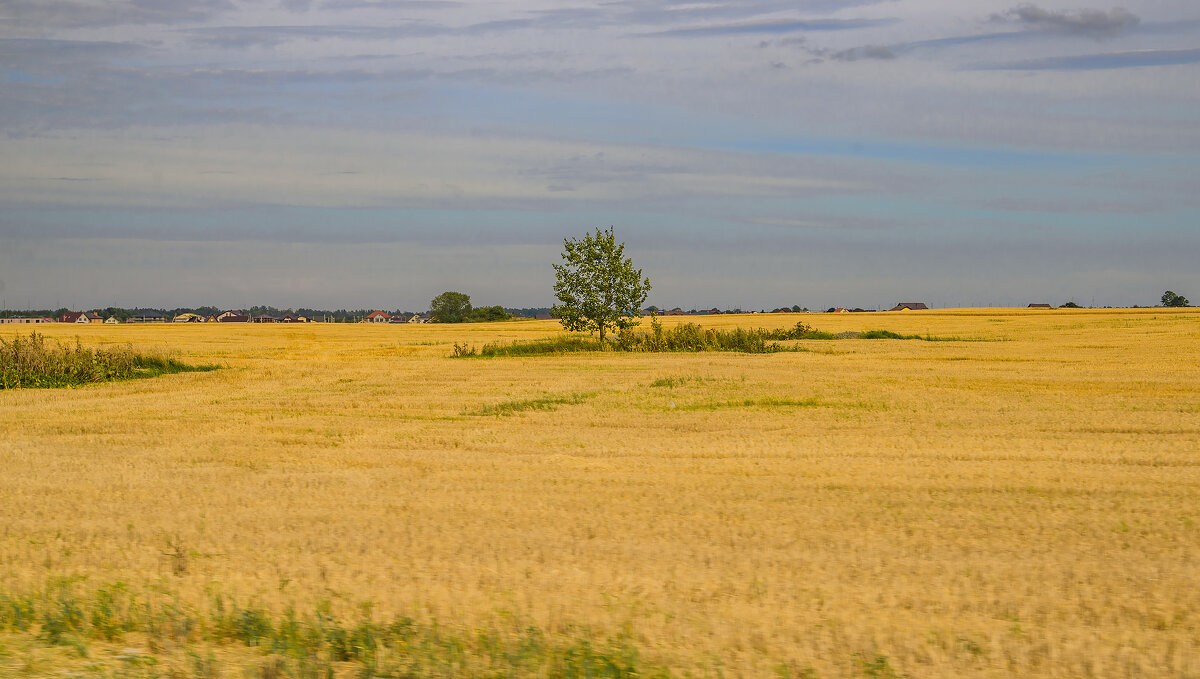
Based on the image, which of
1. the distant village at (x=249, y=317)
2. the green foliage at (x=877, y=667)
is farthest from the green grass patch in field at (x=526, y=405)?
the distant village at (x=249, y=317)

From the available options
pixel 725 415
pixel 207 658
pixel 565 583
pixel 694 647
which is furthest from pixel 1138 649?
pixel 725 415

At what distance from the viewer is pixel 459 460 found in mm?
13086

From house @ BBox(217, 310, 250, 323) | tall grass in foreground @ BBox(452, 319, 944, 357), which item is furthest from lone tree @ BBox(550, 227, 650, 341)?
house @ BBox(217, 310, 250, 323)

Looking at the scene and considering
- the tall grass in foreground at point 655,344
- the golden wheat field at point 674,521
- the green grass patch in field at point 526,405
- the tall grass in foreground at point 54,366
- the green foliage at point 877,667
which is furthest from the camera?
the tall grass in foreground at point 655,344

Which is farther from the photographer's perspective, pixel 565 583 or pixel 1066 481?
pixel 1066 481

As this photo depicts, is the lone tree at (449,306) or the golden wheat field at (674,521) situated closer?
the golden wheat field at (674,521)

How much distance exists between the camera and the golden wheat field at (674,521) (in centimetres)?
601

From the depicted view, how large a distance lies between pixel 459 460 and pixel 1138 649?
8874mm

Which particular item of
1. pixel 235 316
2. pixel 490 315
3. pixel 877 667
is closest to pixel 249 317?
pixel 235 316

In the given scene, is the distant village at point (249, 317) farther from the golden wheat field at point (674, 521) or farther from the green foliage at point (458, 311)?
the golden wheat field at point (674, 521)

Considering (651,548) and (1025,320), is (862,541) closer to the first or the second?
(651,548)

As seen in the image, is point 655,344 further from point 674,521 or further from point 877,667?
point 877,667

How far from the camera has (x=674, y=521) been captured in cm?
917

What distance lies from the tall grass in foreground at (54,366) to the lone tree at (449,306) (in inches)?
4158
